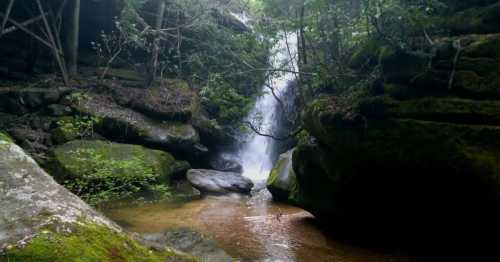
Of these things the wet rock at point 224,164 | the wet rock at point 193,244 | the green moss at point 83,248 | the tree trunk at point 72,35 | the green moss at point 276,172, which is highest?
the tree trunk at point 72,35

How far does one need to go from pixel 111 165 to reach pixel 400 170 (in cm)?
475

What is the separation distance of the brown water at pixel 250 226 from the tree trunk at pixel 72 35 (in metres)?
7.96

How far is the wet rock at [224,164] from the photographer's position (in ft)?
53.7

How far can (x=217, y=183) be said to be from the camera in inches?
511

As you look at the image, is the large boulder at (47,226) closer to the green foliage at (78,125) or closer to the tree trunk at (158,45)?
the green foliage at (78,125)

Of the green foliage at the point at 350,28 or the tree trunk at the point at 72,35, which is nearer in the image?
the green foliage at the point at 350,28

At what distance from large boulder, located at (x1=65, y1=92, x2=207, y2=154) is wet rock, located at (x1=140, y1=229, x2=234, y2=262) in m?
6.65

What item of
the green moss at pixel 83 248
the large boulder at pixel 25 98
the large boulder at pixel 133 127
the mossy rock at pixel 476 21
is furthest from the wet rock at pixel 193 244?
the large boulder at pixel 25 98

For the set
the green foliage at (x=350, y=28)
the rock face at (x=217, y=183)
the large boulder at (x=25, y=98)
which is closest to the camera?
the green foliage at (x=350, y=28)

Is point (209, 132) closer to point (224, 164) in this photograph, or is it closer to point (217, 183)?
point (224, 164)

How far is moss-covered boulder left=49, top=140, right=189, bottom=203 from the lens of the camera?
23.2 ft

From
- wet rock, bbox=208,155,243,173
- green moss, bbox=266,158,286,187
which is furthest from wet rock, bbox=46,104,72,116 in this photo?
green moss, bbox=266,158,286,187

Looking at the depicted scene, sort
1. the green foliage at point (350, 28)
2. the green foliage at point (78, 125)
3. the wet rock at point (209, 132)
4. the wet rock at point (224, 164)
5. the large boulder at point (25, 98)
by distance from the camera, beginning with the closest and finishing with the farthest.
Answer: the green foliage at point (350, 28) < the green foliage at point (78, 125) < the large boulder at point (25, 98) < the wet rock at point (209, 132) < the wet rock at point (224, 164)

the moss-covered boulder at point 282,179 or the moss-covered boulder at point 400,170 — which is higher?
the moss-covered boulder at point 400,170
